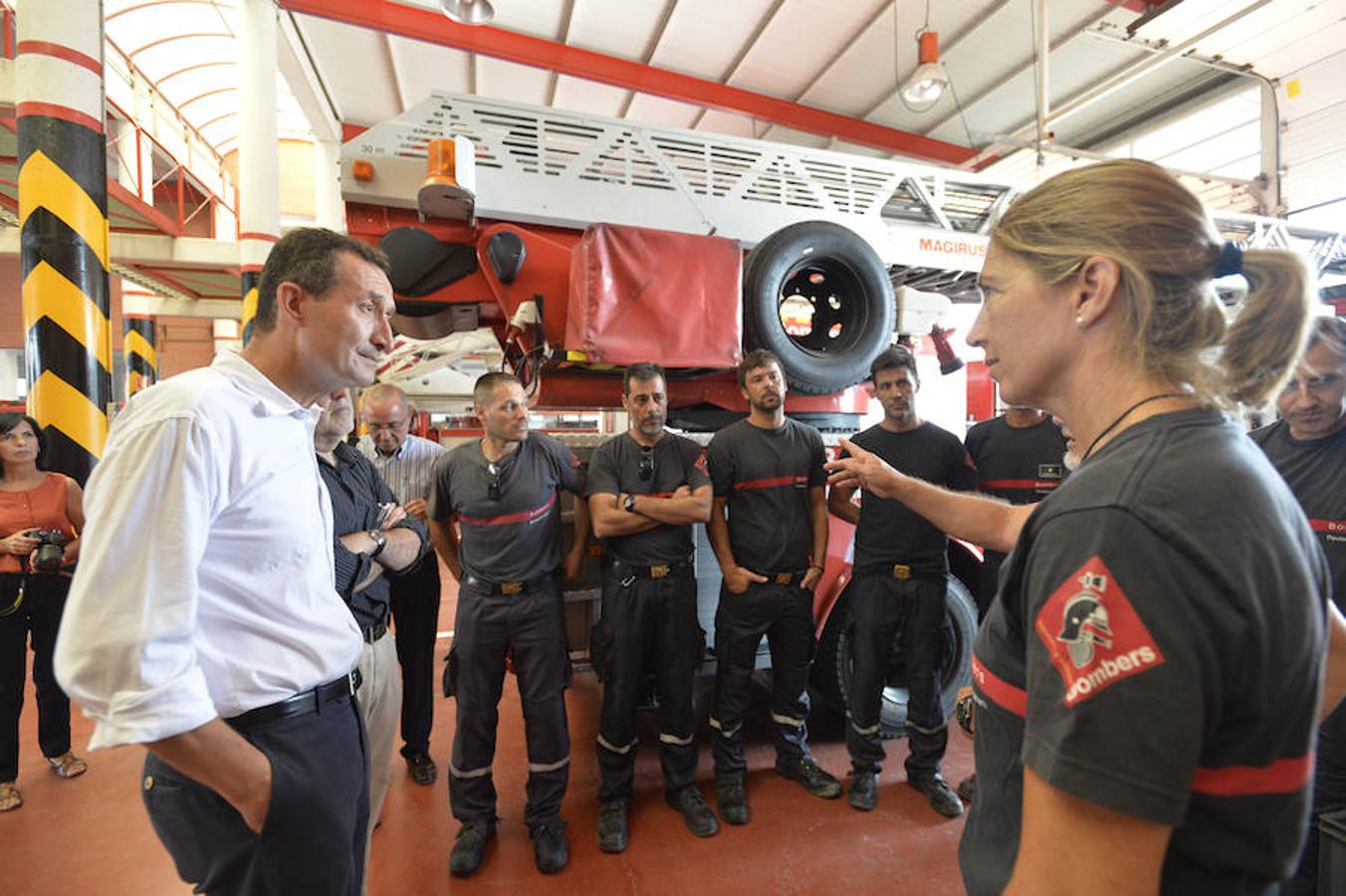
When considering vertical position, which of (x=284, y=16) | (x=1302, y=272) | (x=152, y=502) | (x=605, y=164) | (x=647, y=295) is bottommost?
(x=152, y=502)

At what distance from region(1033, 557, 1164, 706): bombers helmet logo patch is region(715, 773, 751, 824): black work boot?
235cm

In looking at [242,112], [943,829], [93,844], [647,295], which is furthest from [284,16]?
[943,829]

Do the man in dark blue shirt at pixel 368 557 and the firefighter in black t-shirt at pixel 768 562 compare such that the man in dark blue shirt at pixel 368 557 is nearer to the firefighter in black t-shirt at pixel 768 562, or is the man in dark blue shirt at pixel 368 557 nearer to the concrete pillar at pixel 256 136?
the firefighter in black t-shirt at pixel 768 562

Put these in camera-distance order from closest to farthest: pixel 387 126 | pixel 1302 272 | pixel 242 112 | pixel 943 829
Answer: pixel 1302 272
pixel 943 829
pixel 387 126
pixel 242 112

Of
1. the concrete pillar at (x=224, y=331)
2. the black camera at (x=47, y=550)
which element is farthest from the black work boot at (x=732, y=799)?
the concrete pillar at (x=224, y=331)

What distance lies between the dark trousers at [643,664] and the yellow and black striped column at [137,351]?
12296 mm

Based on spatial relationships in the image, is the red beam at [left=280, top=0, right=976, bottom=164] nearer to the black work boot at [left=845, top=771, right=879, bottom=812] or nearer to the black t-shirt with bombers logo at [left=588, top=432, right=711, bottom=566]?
the black t-shirt with bombers logo at [left=588, top=432, right=711, bottom=566]

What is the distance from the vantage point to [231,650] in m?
1.15

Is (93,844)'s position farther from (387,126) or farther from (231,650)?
(387,126)

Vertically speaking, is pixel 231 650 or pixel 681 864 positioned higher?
pixel 231 650

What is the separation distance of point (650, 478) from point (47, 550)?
106 inches

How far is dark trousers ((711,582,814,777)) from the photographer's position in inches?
109

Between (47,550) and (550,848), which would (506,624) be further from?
(47,550)

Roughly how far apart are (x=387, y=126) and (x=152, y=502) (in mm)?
2500
